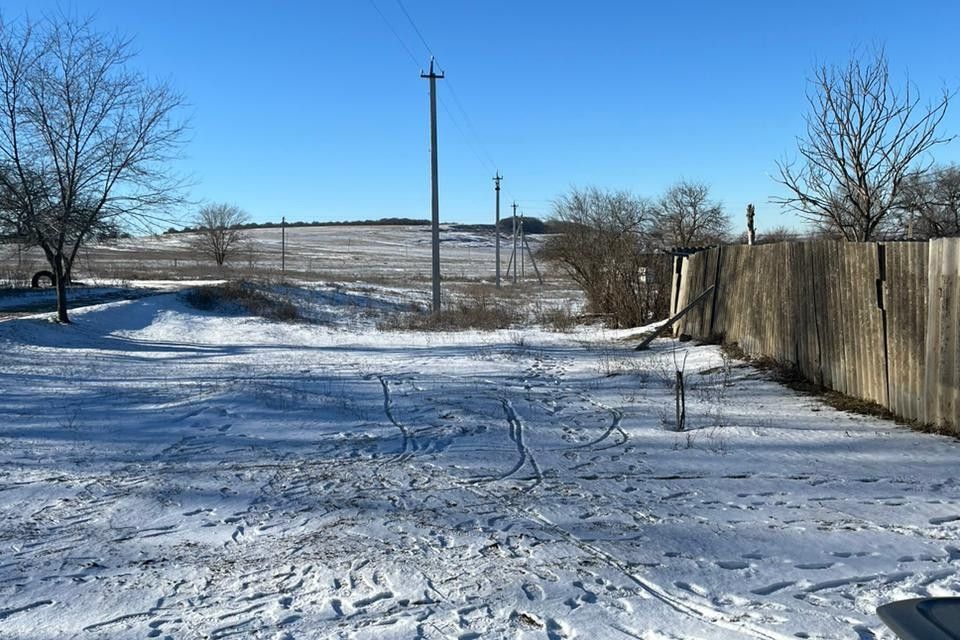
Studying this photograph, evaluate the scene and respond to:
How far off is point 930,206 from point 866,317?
944 cm

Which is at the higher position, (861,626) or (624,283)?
(624,283)

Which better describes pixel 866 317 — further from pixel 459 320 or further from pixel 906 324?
pixel 459 320

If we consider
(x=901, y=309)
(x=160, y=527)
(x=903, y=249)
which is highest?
(x=903, y=249)

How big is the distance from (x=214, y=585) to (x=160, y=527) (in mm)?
1241

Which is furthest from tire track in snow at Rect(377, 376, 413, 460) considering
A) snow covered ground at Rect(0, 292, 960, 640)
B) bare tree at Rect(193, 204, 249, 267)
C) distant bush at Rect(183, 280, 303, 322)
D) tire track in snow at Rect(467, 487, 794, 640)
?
bare tree at Rect(193, 204, 249, 267)

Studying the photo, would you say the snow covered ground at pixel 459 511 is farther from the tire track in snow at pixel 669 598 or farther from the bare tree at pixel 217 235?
the bare tree at pixel 217 235

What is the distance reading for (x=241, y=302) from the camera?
83.7ft

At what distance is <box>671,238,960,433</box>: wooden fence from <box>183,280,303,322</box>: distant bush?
14856 millimetres

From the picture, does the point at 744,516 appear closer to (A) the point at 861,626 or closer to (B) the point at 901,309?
(A) the point at 861,626

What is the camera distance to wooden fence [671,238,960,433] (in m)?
6.74

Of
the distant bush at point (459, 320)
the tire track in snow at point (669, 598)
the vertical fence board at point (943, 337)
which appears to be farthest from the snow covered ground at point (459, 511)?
the distant bush at point (459, 320)

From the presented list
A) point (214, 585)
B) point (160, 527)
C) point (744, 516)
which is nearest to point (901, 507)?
point (744, 516)

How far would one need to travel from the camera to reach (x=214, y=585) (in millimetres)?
4223

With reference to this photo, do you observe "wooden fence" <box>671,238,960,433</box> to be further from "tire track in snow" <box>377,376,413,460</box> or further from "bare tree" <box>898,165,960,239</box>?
"tire track in snow" <box>377,376,413,460</box>
